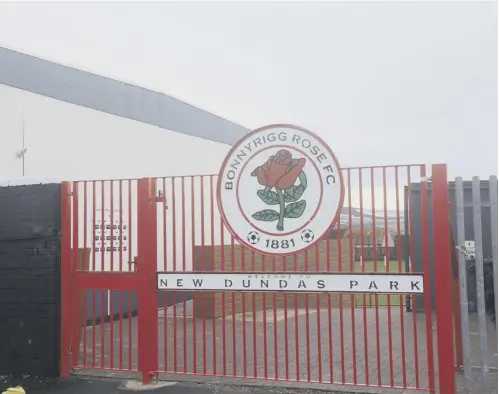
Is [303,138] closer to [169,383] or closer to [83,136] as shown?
[169,383]

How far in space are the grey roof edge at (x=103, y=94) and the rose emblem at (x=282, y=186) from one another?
6205mm

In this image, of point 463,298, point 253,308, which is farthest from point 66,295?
point 463,298

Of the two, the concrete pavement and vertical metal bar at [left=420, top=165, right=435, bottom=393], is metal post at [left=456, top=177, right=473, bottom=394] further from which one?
the concrete pavement

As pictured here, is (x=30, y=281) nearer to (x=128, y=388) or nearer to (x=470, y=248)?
(x=128, y=388)

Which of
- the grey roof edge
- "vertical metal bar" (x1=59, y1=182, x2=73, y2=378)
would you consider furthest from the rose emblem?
the grey roof edge

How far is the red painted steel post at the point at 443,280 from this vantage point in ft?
17.6

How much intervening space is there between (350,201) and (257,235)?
101 centimetres

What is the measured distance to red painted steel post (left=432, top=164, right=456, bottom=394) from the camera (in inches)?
211

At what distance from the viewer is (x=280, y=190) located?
19.2ft

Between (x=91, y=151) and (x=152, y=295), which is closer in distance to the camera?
(x=152, y=295)

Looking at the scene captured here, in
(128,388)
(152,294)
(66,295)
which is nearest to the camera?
(128,388)

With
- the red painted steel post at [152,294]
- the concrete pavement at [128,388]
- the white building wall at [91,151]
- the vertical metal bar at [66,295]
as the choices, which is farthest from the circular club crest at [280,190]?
the white building wall at [91,151]

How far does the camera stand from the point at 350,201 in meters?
5.70

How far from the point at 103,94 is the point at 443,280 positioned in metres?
8.88
